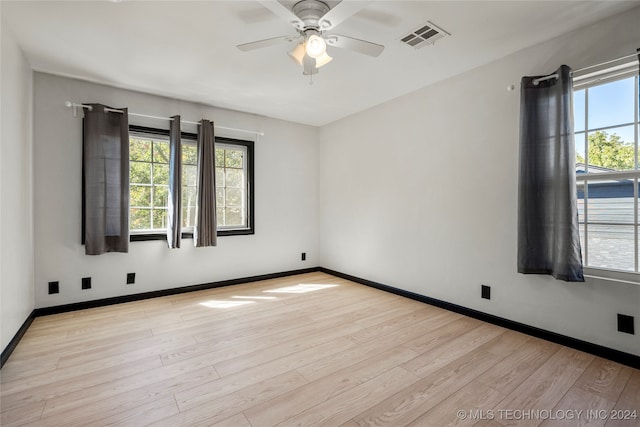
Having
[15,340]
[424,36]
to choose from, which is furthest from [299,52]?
[15,340]

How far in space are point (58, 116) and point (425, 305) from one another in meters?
4.36

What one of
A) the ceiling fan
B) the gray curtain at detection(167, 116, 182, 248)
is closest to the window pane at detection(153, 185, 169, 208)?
the gray curtain at detection(167, 116, 182, 248)

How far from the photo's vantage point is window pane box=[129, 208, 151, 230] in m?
3.51

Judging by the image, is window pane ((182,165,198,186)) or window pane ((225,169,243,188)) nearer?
window pane ((182,165,198,186))

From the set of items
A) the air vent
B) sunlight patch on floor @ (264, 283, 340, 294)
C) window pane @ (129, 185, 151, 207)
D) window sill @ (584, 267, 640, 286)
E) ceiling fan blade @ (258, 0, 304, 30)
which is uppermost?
the air vent

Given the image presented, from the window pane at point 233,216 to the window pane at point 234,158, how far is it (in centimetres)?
A: 62

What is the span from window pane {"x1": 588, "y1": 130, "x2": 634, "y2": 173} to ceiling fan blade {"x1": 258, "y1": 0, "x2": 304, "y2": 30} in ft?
7.77

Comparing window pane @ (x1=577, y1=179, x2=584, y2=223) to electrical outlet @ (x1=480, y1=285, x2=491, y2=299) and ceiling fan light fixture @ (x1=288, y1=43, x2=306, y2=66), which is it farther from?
ceiling fan light fixture @ (x1=288, y1=43, x2=306, y2=66)

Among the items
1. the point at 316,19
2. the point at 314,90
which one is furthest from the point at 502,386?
the point at 314,90

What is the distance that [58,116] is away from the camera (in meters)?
3.05

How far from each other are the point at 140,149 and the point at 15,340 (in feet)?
7.08

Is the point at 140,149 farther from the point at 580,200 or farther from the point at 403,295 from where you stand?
the point at 580,200

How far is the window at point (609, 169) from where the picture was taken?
2.12 metres

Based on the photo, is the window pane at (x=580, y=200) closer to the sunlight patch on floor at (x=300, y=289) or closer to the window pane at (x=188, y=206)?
the sunlight patch on floor at (x=300, y=289)
